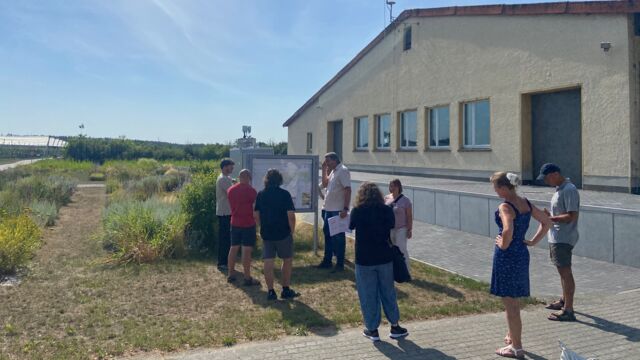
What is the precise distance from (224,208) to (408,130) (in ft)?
43.5

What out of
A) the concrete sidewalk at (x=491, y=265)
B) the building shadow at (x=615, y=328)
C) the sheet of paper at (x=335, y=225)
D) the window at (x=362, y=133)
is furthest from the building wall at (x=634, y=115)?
the window at (x=362, y=133)

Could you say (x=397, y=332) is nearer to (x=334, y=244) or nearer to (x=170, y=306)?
(x=170, y=306)

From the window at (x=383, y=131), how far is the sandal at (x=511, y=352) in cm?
1714

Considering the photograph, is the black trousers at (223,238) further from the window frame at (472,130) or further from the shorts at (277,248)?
the window frame at (472,130)

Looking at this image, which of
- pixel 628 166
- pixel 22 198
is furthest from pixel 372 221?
pixel 22 198

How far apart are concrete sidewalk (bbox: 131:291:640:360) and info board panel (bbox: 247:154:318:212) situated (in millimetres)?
4330

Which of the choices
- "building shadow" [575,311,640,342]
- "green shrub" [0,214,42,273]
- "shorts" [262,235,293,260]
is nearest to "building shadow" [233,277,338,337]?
"shorts" [262,235,293,260]

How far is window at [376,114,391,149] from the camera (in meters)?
21.6

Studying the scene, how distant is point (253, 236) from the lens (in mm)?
7215

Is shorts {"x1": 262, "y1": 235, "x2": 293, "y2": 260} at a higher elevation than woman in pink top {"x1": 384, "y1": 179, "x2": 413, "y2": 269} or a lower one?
lower

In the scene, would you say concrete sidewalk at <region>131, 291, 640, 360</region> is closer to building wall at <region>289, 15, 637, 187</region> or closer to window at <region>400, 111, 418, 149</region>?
building wall at <region>289, 15, 637, 187</region>

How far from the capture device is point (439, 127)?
725 inches

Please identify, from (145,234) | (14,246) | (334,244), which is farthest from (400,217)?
(14,246)

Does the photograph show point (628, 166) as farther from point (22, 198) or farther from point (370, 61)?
point (22, 198)
